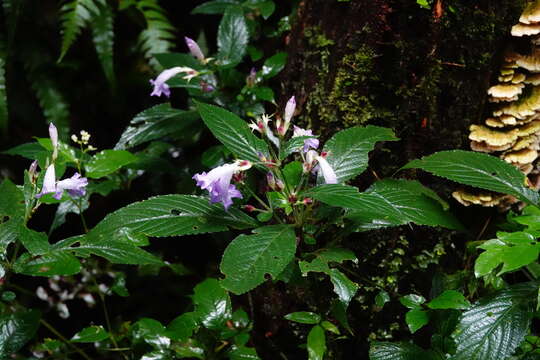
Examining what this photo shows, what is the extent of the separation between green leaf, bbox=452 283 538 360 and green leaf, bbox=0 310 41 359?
43.4 inches

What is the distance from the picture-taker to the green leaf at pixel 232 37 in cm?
192

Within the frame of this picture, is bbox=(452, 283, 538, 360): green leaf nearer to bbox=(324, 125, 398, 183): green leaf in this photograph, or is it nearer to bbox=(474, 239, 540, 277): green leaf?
bbox=(474, 239, 540, 277): green leaf

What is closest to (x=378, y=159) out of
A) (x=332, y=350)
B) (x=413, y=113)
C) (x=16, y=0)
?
(x=413, y=113)

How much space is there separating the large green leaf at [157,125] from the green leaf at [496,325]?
3.76 feet

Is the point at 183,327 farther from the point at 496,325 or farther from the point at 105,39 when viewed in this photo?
the point at 105,39

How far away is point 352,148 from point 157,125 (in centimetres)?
83

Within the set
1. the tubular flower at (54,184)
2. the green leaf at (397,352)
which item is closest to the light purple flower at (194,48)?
the tubular flower at (54,184)

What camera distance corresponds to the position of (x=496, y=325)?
1.21 metres

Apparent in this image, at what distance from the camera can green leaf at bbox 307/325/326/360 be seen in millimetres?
1301

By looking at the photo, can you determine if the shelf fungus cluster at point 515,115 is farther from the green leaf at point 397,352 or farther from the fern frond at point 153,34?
the fern frond at point 153,34

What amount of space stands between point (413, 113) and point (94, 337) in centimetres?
115

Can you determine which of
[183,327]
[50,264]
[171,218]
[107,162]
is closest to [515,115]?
[171,218]

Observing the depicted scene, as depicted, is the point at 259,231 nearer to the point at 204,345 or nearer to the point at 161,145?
the point at 204,345

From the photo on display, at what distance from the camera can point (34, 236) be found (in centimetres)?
123
